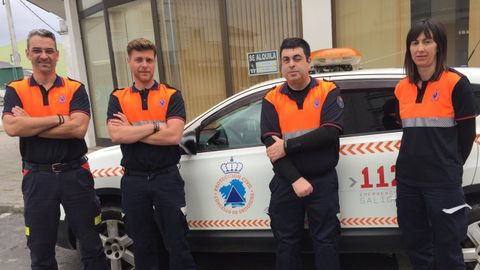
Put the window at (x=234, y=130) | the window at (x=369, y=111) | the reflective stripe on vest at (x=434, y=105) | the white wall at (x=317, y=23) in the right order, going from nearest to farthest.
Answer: the reflective stripe on vest at (x=434, y=105)
the window at (x=369, y=111)
the window at (x=234, y=130)
the white wall at (x=317, y=23)

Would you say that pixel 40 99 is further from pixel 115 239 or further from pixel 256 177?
pixel 256 177

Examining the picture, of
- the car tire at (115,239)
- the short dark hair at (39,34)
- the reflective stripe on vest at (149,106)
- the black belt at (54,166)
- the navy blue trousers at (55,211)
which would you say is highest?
the short dark hair at (39,34)

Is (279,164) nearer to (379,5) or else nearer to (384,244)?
(384,244)

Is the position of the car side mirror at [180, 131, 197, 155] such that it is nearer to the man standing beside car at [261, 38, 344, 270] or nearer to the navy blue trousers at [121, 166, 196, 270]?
the navy blue trousers at [121, 166, 196, 270]

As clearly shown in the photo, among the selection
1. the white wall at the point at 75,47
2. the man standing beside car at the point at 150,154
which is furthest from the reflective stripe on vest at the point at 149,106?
the white wall at the point at 75,47

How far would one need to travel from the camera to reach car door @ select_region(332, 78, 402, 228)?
2.71 metres

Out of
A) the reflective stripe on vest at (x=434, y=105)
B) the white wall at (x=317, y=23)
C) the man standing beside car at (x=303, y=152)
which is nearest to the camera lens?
the reflective stripe on vest at (x=434, y=105)

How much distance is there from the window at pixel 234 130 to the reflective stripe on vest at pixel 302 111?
45 centimetres

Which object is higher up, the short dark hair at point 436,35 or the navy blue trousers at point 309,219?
the short dark hair at point 436,35

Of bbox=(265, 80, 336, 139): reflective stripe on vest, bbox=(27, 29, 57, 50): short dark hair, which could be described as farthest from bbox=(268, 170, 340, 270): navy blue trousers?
bbox=(27, 29, 57, 50): short dark hair

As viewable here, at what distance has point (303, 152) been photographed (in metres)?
2.54

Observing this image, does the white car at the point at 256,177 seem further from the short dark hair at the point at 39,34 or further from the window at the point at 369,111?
the short dark hair at the point at 39,34

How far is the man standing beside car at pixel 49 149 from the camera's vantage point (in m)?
2.72

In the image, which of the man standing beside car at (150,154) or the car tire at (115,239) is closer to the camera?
the man standing beside car at (150,154)
